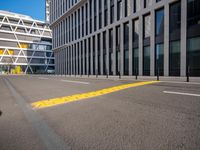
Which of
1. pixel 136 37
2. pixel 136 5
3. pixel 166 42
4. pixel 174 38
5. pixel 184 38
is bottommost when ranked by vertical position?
pixel 166 42

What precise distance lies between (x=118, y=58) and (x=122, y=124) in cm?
2258

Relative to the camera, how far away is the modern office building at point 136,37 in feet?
54.3

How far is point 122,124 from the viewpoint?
3.04m

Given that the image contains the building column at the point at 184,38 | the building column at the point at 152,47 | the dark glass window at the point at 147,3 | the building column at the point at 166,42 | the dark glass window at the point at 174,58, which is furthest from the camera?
the dark glass window at the point at 147,3

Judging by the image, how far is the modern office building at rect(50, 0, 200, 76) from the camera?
652 inches

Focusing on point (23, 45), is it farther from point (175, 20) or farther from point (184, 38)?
point (184, 38)

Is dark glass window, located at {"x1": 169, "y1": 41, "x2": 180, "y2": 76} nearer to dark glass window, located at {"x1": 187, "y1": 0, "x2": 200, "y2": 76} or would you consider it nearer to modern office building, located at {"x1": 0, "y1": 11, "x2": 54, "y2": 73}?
dark glass window, located at {"x1": 187, "y1": 0, "x2": 200, "y2": 76}

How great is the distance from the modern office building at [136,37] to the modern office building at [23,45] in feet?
140

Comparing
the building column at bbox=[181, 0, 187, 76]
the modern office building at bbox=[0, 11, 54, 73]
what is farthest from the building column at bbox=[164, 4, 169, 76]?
the modern office building at bbox=[0, 11, 54, 73]

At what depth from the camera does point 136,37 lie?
874 inches

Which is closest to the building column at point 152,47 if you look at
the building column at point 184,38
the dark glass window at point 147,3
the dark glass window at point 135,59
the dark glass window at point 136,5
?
the dark glass window at point 147,3

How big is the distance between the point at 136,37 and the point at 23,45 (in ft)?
216

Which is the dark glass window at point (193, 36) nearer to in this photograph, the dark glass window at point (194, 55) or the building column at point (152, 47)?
the dark glass window at point (194, 55)

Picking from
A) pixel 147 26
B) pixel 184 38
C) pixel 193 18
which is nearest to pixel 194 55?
pixel 184 38
